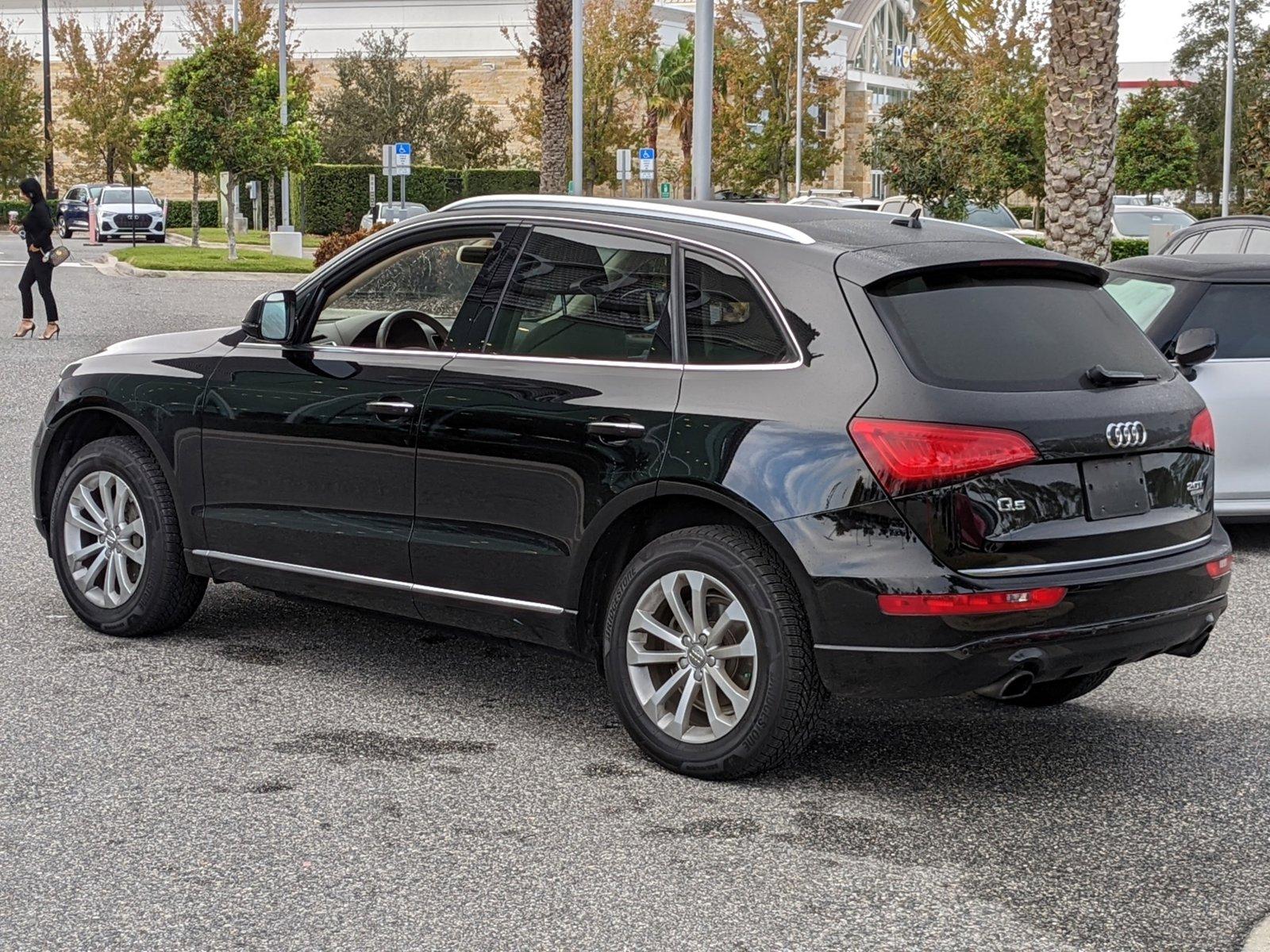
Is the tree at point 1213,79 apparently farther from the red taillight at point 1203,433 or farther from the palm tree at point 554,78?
the red taillight at point 1203,433

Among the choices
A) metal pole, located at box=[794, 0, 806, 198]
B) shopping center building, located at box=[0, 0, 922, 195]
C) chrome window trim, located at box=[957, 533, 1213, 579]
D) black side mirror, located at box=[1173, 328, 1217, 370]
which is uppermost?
shopping center building, located at box=[0, 0, 922, 195]

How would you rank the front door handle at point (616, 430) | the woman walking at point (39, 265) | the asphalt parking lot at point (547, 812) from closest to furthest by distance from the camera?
the asphalt parking lot at point (547, 812) → the front door handle at point (616, 430) → the woman walking at point (39, 265)

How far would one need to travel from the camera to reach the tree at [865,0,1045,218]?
136ft

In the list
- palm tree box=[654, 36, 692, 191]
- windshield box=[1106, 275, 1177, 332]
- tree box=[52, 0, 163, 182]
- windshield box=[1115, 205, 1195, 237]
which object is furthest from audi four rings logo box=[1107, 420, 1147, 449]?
palm tree box=[654, 36, 692, 191]

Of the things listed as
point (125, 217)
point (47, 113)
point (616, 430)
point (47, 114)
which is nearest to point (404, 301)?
point (616, 430)

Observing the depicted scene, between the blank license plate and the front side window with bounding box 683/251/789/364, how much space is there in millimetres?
960

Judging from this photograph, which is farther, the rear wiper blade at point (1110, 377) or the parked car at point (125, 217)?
the parked car at point (125, 217)

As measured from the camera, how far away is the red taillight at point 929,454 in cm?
475

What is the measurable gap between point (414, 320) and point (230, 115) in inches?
1422

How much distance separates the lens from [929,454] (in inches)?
187

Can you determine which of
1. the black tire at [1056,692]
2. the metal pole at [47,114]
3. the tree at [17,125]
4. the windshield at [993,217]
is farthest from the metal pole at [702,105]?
the tree at [17,125]

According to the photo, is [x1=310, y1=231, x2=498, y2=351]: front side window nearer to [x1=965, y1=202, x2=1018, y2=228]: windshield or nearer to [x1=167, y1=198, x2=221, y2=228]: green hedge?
[x1=965, y1=202, x2=1018, y2=228]: windshield

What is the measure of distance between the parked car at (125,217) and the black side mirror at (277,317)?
51.2 meters

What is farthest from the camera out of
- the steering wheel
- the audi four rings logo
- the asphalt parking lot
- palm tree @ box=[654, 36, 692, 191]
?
palm tree @ box=[654, 36, 692, 191]
